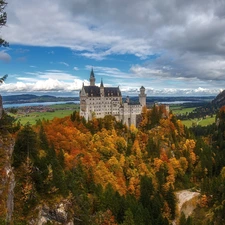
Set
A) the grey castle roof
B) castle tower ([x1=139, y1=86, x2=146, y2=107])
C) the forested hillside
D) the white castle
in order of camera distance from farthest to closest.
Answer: castle tower ([x1=139, y1=86, x2=146, y2=107])
the grey castle roof
the white castle
the forested hillside

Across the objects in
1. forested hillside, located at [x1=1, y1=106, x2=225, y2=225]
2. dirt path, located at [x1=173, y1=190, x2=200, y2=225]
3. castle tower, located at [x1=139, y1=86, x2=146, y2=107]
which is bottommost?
dirt path, located at [x1=173, y1=190, x2=200, y2=225]

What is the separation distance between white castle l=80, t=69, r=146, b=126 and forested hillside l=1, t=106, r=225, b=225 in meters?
6.81

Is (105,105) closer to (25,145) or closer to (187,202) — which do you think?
(187,202)

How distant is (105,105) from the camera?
123 meters

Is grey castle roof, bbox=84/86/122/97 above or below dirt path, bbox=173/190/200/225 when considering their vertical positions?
above

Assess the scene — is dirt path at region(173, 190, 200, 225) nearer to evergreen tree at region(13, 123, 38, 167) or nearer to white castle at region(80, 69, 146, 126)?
white castle at region(80, 69, 146, 126)

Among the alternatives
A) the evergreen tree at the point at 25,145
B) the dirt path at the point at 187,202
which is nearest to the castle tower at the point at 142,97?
the dirt path at the point at 187,202

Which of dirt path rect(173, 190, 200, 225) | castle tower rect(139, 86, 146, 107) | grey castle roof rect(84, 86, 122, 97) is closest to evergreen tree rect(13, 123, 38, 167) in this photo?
dirt path rect(173, 190, 200, 225)

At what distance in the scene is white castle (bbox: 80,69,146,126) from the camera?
386 ft

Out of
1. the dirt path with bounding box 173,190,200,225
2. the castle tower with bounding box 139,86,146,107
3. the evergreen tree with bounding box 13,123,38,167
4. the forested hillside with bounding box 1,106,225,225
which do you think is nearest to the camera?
the forested hillside with bounding box 1,106,225,225

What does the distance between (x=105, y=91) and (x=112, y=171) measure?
47417 mm

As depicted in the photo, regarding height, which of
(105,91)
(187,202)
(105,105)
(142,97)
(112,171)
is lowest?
(187,202)

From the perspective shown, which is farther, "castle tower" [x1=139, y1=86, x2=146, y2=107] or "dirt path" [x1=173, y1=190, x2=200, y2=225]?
"castle tower" [x1=139, y1=86, x2=146, y2=107]

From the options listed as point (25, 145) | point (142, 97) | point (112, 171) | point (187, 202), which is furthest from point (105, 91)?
point (25, 145)
